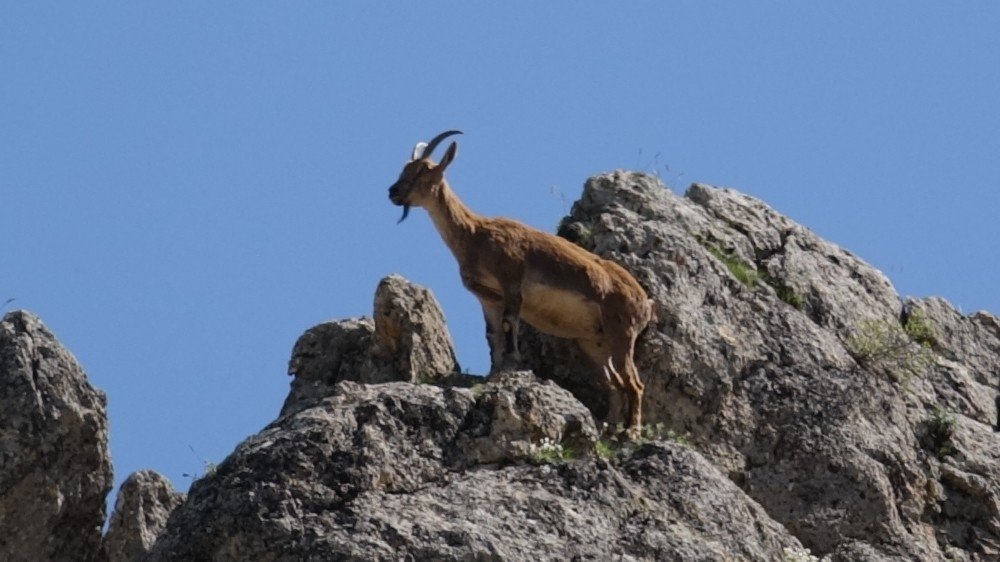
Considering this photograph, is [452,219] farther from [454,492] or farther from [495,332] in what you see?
[454,492]

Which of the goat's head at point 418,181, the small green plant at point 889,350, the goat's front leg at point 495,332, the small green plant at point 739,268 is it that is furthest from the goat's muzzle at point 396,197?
the small green plant at point 889,350

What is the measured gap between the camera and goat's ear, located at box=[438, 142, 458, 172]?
21.1 m

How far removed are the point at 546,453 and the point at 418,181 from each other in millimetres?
4920

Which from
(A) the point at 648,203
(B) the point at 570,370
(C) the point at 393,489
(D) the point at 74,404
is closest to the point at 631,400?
(B) the point at 570,370

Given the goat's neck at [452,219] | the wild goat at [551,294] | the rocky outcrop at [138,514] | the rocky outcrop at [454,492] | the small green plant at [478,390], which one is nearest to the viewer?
the rocky outcrop at [454,492]

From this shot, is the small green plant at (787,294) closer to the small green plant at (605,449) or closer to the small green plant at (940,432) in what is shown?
the small green plant at (940,432)

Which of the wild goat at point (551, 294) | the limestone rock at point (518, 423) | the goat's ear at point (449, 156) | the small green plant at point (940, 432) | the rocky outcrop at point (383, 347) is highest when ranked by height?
the goat's ear at point (449, 156)

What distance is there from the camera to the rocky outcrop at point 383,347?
1917 cm

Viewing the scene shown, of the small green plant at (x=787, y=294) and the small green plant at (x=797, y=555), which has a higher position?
the small green plant at (x=787, y=294)

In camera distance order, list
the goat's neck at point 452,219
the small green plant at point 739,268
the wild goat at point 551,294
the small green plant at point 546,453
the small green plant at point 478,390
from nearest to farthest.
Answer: the small green plant at point 546,453 < the small green plant at point 478,390 < the wild goat at point 551,294 < the goat's neck at point 452,219 < the small green plant at point 739,268

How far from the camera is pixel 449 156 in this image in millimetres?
21188

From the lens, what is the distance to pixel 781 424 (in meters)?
19.4

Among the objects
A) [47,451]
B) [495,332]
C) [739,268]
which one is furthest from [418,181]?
[47,451]

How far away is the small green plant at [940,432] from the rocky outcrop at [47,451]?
7562 millimetres
